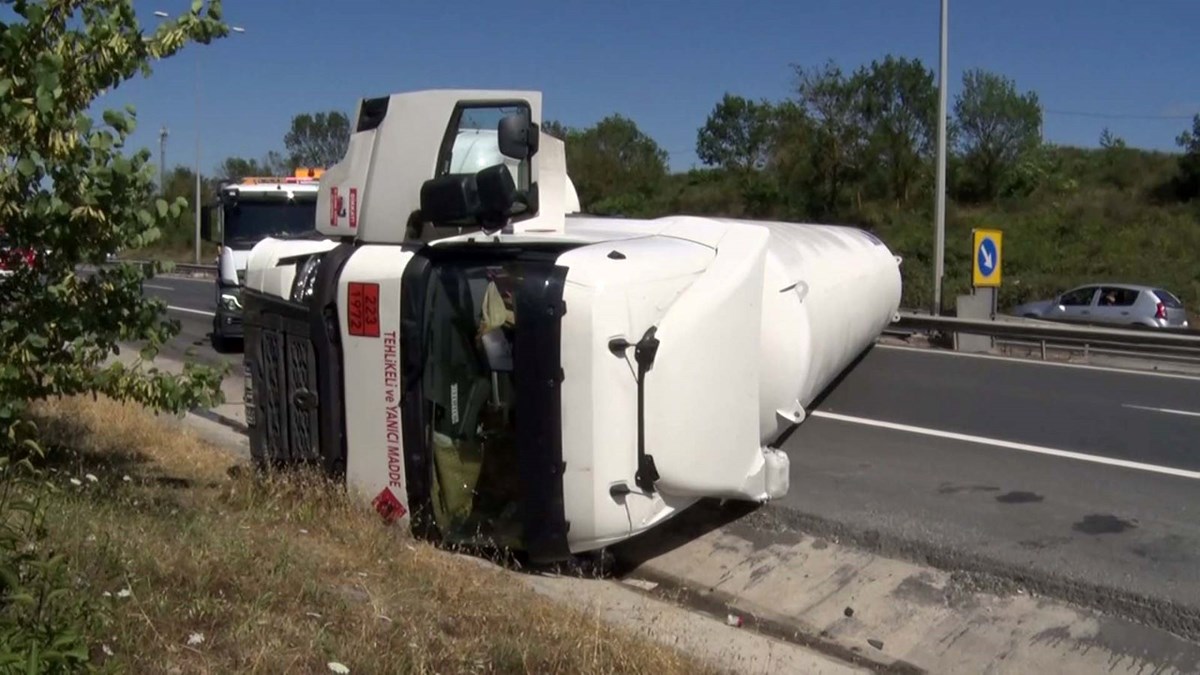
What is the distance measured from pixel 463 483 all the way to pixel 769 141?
42973 mm

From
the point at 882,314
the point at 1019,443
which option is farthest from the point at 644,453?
the point at 882,314

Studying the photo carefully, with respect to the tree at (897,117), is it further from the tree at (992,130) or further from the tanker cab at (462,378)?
the tanker cab at (462,378)

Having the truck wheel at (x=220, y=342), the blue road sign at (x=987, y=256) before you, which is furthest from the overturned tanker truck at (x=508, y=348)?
the blue road sign at (x=987, y=256)

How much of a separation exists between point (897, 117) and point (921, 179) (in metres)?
2.47

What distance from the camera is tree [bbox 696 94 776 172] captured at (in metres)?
52.9

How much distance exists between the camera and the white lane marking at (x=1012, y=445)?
30.9ft

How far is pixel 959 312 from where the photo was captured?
20016 millimetres

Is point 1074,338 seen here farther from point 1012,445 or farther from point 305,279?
point 305,279

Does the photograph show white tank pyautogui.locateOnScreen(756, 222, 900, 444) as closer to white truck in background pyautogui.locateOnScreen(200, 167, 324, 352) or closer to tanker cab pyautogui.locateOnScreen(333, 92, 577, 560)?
tanker cab pyautogui.locateOnScreen(333, 92, 577, 560)

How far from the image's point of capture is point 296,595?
4.83m

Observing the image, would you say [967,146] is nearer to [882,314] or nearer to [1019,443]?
[882,314]

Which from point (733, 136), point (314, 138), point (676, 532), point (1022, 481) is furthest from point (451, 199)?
point (733, 136)

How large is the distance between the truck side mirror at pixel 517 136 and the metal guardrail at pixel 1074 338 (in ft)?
39.1

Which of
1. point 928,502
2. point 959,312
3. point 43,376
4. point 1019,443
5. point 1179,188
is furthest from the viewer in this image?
point 1179,188
